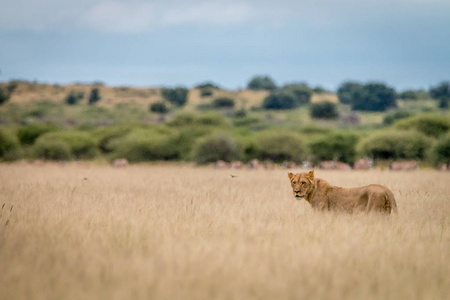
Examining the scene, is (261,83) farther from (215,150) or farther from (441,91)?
(215,150)

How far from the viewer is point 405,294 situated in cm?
485

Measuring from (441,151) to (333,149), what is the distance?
25.9 ft

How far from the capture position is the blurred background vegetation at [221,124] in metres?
35.4

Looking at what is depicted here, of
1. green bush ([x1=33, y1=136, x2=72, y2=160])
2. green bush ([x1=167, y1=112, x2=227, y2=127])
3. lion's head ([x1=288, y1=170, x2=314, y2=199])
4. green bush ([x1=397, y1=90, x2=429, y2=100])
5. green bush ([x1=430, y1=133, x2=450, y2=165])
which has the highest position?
green bush ([x1=397, y1=90, x2=429, y2=100])

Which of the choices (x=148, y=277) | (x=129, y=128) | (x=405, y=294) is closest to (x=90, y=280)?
(x=148, y=277)

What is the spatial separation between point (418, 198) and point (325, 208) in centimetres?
307

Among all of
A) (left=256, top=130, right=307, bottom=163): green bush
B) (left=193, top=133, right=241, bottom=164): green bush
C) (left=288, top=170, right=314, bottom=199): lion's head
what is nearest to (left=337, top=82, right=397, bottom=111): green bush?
(left=256, top=130, right=307, bottom=163): green bush

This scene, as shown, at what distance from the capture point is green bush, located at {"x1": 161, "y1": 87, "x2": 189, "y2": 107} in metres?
97.9

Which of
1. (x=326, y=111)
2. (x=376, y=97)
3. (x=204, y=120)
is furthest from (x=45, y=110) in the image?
(x=376, y=97)

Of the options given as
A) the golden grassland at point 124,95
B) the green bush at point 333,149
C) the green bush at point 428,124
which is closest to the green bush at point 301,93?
the golden grassland at point 124,95

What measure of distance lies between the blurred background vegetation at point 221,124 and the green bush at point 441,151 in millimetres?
55

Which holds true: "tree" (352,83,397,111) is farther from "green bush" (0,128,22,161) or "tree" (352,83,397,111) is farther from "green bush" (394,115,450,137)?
"green bush" (0,128,22,161)

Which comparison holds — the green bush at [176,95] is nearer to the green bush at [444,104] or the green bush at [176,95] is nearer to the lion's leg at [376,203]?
the green bush at [444,104]

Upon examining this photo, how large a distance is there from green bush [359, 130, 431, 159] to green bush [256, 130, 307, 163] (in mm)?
3679
